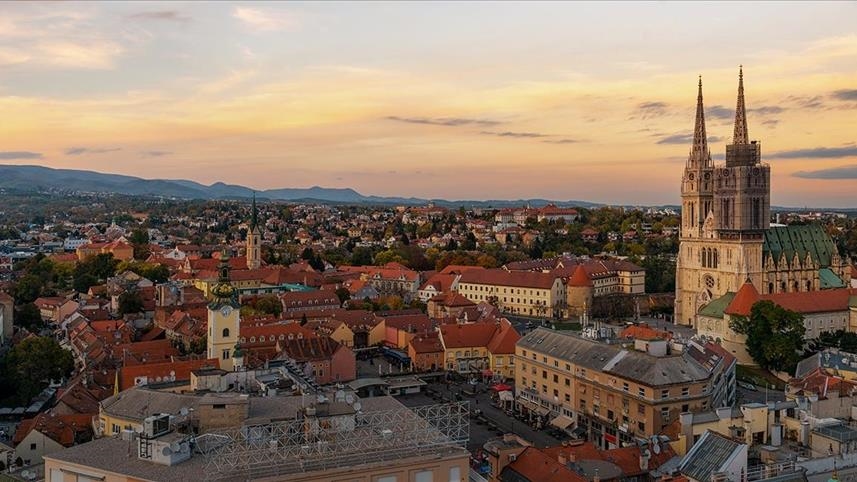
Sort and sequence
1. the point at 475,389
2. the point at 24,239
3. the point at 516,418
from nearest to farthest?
the point at 516,418 < the point at 475,389 < the point at 24,239

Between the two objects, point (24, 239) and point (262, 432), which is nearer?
point (262, 432)

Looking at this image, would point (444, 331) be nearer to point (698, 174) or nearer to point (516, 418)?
point (516, 418)

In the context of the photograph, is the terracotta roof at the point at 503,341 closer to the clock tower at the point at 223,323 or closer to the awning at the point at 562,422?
the awning at the point at 562,422

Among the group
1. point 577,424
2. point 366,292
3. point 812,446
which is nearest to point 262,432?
point 812,446

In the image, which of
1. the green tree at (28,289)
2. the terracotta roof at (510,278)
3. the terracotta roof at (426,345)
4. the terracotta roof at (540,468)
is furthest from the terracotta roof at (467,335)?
the green tree at (28,289)

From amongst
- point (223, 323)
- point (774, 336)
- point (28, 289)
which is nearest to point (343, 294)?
point (28, 289)

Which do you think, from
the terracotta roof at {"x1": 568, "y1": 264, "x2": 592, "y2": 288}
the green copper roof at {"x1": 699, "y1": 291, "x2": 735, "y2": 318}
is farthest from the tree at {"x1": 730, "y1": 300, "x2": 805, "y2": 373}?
the terracotta roof at {"x1": 568, "y1": 264, "x2": 592, "y2": 288}

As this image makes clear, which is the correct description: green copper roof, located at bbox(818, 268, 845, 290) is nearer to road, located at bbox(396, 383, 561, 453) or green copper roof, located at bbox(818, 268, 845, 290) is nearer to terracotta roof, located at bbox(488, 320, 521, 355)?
terracotta roof, located at bbox(488, 320, 521, 355)
